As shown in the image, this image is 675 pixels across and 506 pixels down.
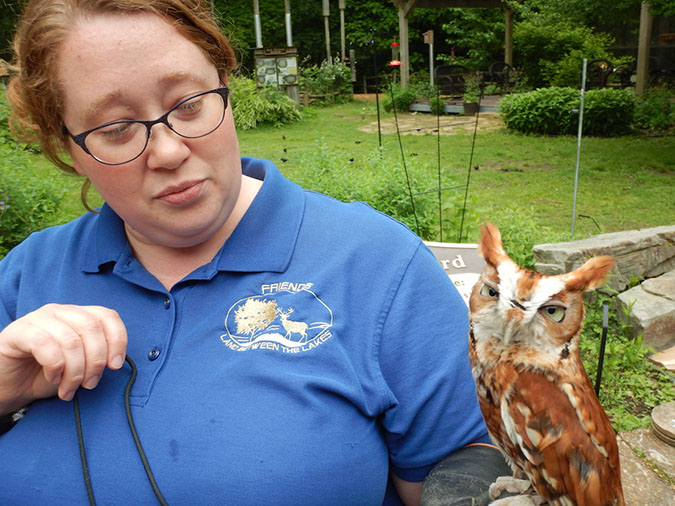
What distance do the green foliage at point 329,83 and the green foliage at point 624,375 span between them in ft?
49.9

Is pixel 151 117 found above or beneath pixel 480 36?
beneath

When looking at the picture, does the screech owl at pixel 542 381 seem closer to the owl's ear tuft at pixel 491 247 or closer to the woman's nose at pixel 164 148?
the owl's ear tuft at pixel 491 247

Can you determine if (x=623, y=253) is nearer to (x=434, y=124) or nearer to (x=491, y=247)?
(x=491, y=247)

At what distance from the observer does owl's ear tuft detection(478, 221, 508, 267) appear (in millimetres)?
1092

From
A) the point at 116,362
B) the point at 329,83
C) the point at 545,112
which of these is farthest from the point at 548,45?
the point at 116,362

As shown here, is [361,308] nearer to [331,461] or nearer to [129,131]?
[331,461]

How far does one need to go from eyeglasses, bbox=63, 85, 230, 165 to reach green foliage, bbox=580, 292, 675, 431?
98.3 inches

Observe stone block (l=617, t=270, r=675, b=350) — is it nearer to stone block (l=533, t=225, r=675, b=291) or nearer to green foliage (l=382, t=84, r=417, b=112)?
stone block (l=533, t=225, r=675, b=291)

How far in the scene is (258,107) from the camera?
13078mm

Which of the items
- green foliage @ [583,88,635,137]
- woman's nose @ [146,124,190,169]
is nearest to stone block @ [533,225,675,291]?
woman's nose @ [146,124,190,169]

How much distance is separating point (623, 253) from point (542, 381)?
310cm

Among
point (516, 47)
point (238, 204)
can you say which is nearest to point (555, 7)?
point (516, 47)

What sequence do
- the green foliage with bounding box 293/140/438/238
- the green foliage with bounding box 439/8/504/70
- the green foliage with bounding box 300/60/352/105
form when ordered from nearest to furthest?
the green foliage with bounding box 293/140/438/238 < the green foliage with bounding box 300/60/352/105 < the green foliage with bounding box 439/8/504/70

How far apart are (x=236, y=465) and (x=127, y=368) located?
346 millimetres
